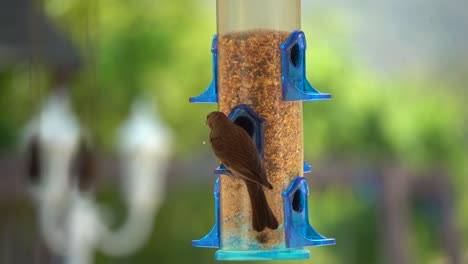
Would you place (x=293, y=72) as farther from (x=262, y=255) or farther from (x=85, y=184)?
(x=85, y=184)

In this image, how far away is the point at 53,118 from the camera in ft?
15.3

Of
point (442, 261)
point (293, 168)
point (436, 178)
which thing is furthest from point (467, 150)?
point (293, 168)

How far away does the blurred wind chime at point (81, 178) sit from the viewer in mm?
4359

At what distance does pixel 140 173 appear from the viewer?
14.9 ft

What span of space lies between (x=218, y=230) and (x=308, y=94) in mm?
337

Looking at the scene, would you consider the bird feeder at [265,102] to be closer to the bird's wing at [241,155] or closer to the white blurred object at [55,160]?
the bird's wing at [241,155]

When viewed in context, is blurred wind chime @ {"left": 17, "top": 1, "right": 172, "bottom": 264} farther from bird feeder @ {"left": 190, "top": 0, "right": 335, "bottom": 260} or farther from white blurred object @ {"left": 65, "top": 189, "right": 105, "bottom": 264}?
bird feeder @ {"left": 190, "top": 0, "right": 335, "bottom": 260}

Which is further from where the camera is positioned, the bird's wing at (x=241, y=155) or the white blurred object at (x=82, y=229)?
the white blurred object at (x=82, y=229)

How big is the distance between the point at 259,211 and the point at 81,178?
102 inches

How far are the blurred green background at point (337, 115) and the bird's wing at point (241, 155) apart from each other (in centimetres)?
225

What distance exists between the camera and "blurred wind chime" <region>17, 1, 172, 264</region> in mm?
4359

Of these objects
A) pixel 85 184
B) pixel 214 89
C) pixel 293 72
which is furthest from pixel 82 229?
pixel 293 72

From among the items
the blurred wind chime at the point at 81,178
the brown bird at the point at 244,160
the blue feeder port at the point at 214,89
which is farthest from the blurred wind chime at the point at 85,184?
the brown bird at the point at 244,160

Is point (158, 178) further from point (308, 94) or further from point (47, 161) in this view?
point (308, 94)
